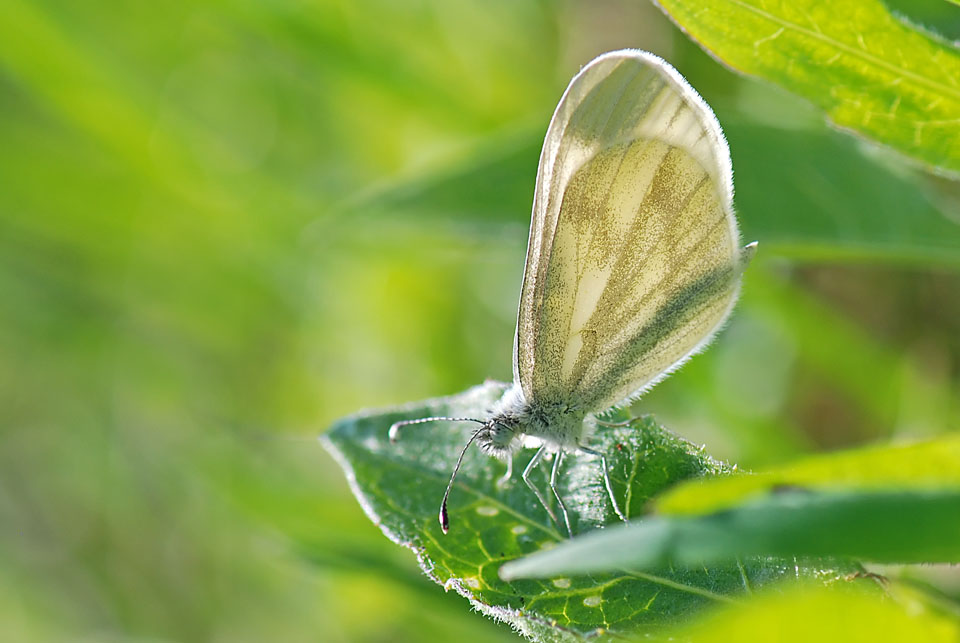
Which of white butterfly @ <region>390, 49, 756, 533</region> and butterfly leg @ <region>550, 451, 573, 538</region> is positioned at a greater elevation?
white butterfly @ <region>390, 49, 756, 533</region>

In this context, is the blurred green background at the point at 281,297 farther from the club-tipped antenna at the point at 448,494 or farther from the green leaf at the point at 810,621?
the green leaf at the point at 810,621

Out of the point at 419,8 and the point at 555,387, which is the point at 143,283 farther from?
the point at 555,387

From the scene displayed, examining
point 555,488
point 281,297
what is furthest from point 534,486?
point 281,297

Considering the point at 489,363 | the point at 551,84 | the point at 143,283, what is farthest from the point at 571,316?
the point at 143,283

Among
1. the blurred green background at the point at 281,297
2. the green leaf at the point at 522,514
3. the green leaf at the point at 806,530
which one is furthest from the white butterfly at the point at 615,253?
the green leaf at the point at 806,530

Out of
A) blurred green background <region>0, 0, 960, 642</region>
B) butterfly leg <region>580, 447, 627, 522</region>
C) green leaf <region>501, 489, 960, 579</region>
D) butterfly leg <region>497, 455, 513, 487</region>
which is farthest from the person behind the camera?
blurred green background <region>0, 0, 960, 642</region>

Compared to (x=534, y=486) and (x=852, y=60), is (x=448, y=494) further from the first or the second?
(x=852, y=60)

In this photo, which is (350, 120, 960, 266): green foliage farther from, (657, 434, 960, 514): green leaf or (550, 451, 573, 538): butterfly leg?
A: (657, 434, 960, 514): green leaf

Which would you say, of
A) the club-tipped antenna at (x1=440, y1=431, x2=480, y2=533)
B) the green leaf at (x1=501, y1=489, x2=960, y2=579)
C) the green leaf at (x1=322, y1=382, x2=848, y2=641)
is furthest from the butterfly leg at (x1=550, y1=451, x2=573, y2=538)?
the green leaf at (x1=501, y1=489, x2=960, y2=579)
